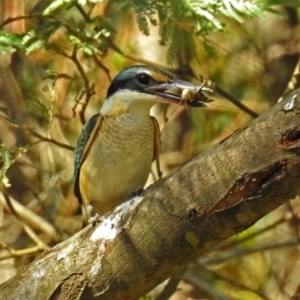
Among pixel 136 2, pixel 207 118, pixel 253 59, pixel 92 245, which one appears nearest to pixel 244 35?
pixel 253 59

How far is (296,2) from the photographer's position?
9.37 feet

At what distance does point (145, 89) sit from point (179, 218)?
101 centimetres

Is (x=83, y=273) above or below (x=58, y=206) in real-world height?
above

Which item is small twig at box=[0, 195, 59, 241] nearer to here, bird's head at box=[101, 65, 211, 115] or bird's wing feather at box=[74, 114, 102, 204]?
bird's wing feather at box=[74, 114, 102, 204]

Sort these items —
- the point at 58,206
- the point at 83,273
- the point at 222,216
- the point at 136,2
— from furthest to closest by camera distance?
the point at 58,206 → the point at 136,2 → the point at 83,273 → the point at 222,216

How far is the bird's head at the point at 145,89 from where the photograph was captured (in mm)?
2879

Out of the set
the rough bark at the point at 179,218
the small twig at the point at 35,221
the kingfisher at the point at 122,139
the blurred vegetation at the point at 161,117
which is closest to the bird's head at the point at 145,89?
the kingfisher at the point at 122,139

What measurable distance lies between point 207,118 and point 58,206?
0.99 metres

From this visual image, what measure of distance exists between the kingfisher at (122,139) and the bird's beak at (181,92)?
17 millimetres

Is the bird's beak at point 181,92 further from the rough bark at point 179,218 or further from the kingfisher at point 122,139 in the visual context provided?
the rough bark at point 179,218

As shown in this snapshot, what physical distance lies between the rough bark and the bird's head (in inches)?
28.5

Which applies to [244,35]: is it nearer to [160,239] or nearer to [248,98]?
[248,98]

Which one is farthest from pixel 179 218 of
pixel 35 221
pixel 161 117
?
pixel 161 117

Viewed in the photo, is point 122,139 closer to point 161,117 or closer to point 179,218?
point 179,218
